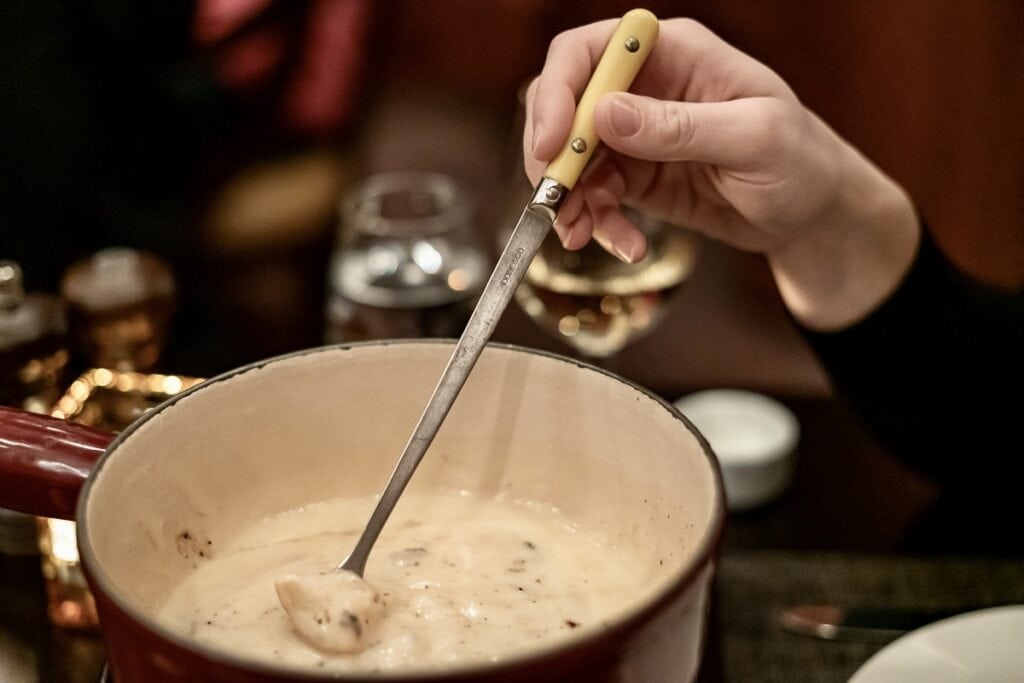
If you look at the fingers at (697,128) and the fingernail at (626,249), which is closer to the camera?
the fingers at (697,128)

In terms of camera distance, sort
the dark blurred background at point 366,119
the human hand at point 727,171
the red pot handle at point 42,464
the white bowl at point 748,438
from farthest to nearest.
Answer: the dark blurred background at point 366,119, the white bowl at point 748,438, the human hand at point 727,171, the red pot handle at point 42,464

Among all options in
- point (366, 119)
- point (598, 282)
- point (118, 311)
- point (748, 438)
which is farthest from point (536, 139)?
point (366, 119)

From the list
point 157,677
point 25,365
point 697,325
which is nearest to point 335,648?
point 157,677

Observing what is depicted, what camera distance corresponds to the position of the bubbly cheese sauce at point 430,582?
2.01ft

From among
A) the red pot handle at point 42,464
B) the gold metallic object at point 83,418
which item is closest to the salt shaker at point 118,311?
the gold metallic object at point 83,418

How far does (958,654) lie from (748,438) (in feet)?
1.95

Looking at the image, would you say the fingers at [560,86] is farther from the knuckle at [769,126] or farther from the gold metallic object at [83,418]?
the gold metallic object at [83,418]

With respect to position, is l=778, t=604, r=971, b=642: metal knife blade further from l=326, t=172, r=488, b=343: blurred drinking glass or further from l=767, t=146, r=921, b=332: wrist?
l=326, t=172, r=488, b=343: blurred drinking glass

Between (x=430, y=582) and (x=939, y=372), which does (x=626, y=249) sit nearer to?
(x=430, y=582)

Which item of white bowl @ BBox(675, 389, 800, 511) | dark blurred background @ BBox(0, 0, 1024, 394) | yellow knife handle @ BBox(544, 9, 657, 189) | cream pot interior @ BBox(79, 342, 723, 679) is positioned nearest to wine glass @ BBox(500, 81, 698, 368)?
white bowl @ BBox(675, 389, 800, 511)

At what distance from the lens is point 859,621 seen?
0.92 metres

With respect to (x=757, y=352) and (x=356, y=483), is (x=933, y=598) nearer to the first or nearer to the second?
(x=356, y=483)

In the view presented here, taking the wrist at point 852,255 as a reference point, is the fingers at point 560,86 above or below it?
above

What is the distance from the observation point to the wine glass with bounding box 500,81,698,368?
126 centimetres
